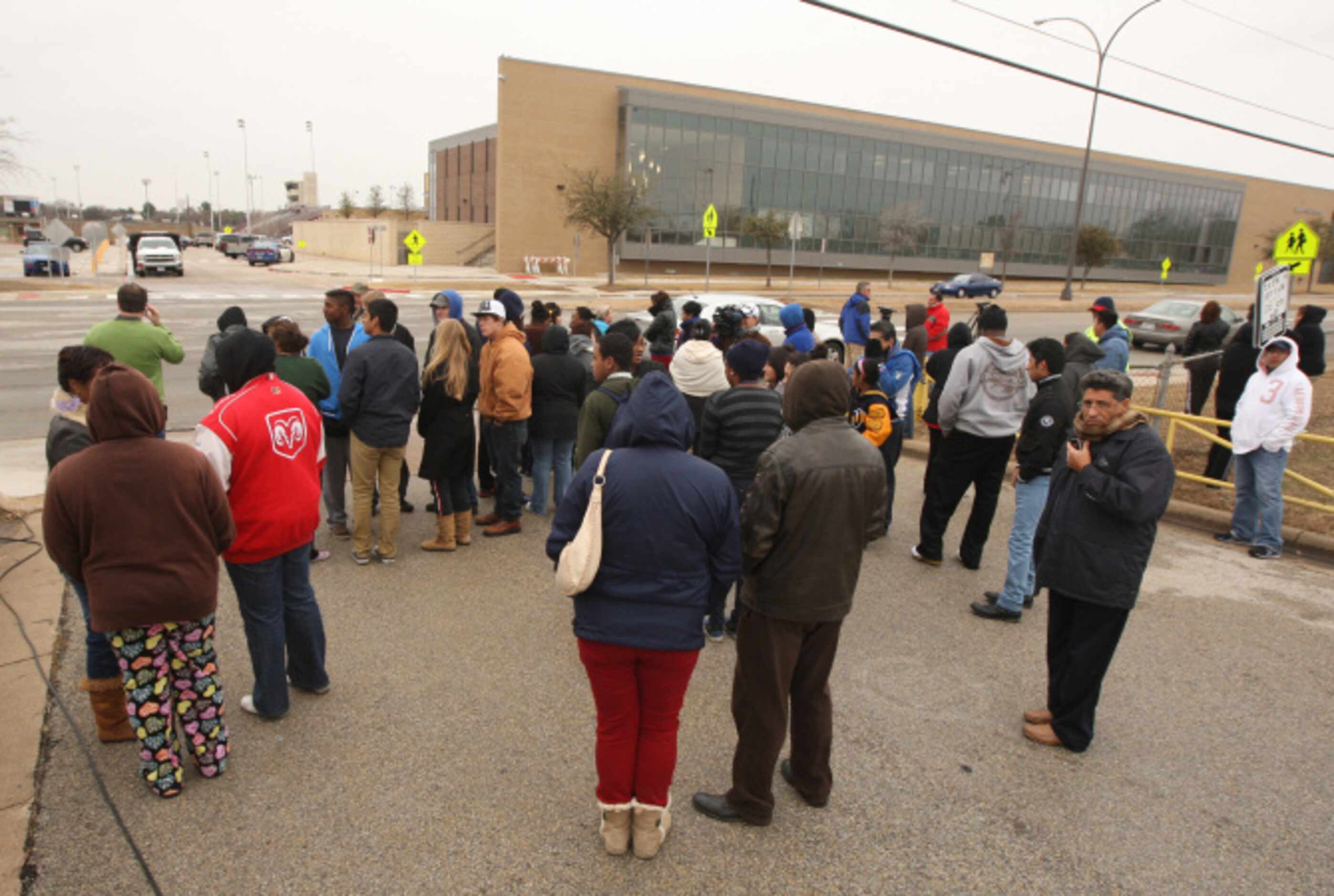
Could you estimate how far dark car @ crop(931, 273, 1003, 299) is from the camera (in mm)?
38125

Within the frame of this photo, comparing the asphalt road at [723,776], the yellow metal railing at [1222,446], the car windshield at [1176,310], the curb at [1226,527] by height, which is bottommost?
the asphalt road at [723,776]

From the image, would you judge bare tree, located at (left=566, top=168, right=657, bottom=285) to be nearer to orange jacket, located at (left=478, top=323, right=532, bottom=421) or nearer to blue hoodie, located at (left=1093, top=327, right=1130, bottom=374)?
blue hoodie, located at (left=1093, top=327, right=1130, bottom=374)

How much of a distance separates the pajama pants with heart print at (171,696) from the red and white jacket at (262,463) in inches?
17.4

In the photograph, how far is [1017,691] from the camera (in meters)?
4.54

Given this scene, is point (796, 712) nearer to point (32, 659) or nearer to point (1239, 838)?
point (1239, 838)

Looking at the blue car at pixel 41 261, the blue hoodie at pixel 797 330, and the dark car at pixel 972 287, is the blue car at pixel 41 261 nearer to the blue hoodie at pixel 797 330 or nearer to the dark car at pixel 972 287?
the blue hoodie at pixel 797 330

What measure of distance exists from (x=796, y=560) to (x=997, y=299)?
39855mm

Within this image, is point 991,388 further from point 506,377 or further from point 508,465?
point 508,465

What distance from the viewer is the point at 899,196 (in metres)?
61.1

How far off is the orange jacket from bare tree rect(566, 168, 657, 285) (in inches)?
1402

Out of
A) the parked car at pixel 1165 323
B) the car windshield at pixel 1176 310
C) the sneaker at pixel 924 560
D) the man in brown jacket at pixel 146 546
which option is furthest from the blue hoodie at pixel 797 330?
the car windshield at pixel 1176 310

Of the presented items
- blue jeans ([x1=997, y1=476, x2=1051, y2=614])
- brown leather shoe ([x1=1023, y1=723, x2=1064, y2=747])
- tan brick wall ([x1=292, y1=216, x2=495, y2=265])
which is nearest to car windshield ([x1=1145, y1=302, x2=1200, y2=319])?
blue jeans ([x1=997, y1=476, x2=1051, y2=614])

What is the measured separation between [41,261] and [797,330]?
39413mm

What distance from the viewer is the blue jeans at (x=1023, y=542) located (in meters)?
5.39
